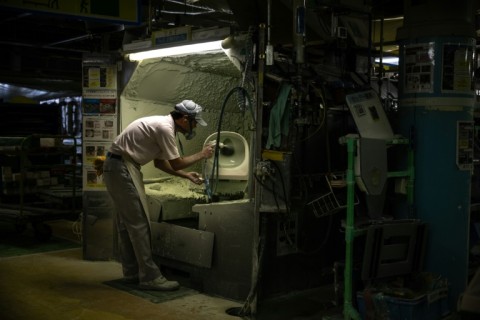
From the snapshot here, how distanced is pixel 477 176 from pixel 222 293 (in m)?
2.92

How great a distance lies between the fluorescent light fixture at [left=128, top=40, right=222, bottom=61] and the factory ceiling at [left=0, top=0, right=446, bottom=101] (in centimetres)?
25

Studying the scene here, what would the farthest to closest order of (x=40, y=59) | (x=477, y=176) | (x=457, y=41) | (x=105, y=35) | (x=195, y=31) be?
1. (x=40, y=59)
2. (x=105, y=35)
3. (x=477, y=176)
4. (x=195, y=31)
5. (x=457, y=41)

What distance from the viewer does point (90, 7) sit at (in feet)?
16.0

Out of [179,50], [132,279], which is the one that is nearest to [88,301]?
[132,279]

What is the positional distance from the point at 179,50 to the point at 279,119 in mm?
1525

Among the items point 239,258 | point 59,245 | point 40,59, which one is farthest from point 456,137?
point 40,59

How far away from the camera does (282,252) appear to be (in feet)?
16.2

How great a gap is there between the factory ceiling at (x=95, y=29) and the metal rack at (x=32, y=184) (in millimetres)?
1687

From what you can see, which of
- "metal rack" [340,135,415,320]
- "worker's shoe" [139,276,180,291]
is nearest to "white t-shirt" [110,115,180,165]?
"worker's shoe" [139,276,180,291]

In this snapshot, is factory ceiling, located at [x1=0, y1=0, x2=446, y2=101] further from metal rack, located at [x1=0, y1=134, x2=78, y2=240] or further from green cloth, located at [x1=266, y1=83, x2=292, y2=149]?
metal rack, located at [x1=0, y1=134, x2=78, y2=240]

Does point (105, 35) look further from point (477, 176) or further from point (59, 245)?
point (477, 176)

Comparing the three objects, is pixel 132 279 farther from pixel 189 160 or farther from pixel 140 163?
pixel 189 160

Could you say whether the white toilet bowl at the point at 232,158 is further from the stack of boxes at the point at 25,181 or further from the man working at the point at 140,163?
the stack of boxes at the point at 25,181

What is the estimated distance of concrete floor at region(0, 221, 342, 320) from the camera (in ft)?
15.4
